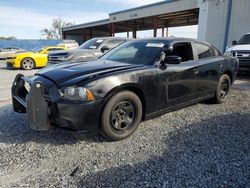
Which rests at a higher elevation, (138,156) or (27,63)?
(27,63)

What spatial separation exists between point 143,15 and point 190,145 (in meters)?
20.2

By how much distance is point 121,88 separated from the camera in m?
3.14

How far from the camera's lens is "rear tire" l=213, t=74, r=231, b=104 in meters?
4.98

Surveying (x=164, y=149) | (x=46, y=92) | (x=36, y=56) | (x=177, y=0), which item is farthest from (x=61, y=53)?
(x=177, y=0)

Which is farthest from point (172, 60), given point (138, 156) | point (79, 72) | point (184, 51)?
point (138, 156)

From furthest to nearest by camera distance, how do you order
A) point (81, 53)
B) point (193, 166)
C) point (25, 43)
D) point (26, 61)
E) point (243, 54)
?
point (25, 43) < point (26, 61) < point (81, 53) < point (243, 54) < point (193, 166)

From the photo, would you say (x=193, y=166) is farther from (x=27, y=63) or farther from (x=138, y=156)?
(x=27, y=63)

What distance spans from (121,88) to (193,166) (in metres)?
1.37

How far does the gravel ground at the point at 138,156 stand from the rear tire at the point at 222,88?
986mm

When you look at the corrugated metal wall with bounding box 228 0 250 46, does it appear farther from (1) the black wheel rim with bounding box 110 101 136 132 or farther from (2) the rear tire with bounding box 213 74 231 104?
(1) the black wheel rim with bounding box 110 101 136 132

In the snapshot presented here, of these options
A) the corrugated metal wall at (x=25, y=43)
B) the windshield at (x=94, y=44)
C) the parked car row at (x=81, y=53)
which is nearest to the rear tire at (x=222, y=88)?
the parked car row at (x=81, y=53)

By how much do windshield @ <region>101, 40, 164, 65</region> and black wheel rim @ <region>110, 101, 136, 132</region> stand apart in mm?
851

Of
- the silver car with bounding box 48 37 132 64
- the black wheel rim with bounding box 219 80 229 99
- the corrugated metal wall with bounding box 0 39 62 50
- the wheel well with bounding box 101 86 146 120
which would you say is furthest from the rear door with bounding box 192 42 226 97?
the corrugated metal wall with bounding box 0 39 62 50

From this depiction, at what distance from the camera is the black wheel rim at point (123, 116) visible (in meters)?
3.16
